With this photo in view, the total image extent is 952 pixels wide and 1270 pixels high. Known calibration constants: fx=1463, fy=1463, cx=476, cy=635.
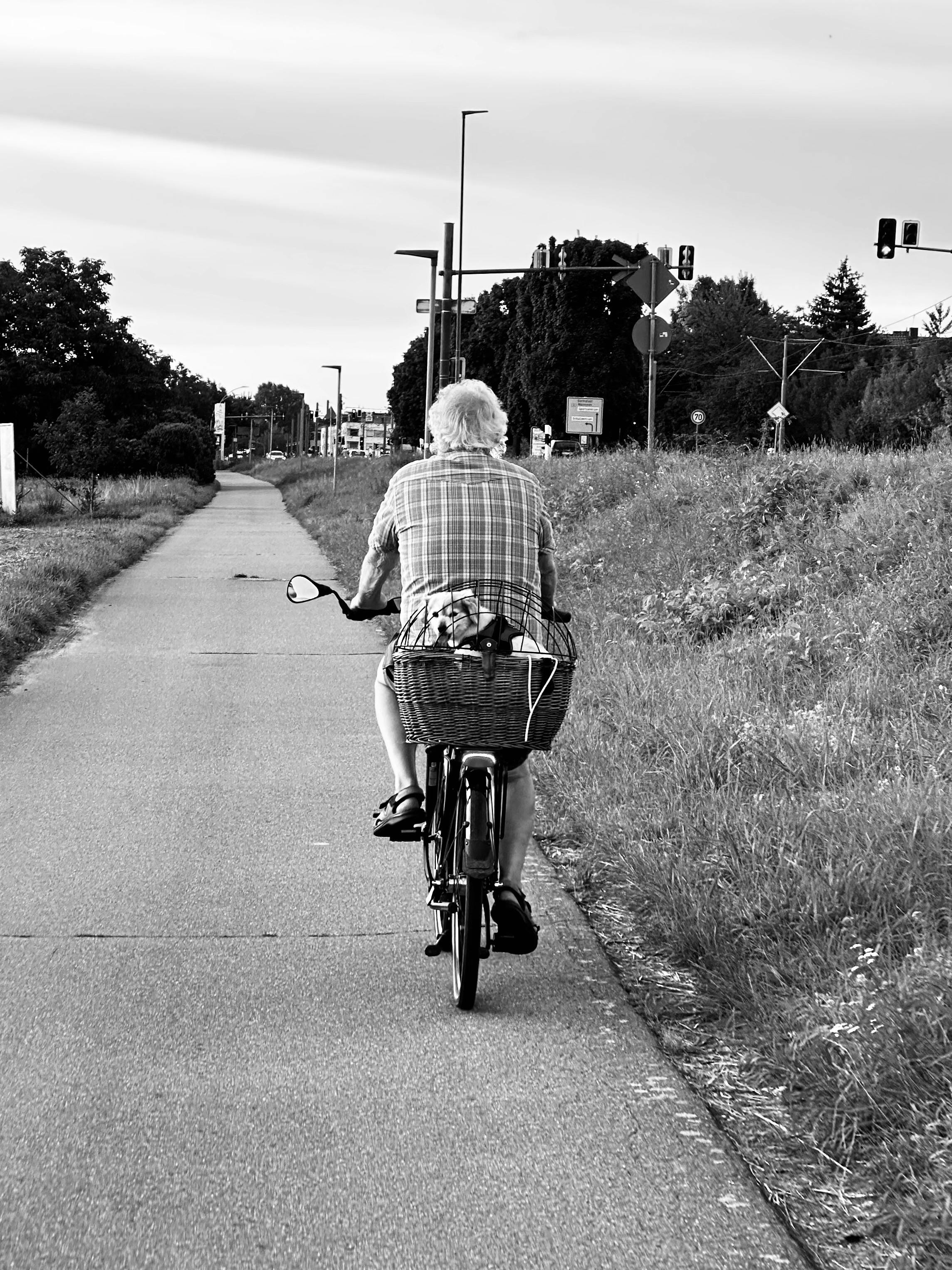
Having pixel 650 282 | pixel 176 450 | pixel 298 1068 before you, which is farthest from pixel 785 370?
pixel 298 1068

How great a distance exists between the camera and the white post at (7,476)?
30.8 meters

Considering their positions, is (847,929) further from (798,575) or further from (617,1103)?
(798,575)

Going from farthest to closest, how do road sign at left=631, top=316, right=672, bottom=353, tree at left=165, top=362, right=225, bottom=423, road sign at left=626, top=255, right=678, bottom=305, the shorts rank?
1. tree at left=165, top=362, right=225, bottom=423
2. road sign at left=626, top=255, right=678, bottom=305
3. road sign at left=631, top=316, right=672, bottom=353
4. the shorts

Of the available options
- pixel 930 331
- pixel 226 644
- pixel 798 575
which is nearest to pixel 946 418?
pixel 798 575

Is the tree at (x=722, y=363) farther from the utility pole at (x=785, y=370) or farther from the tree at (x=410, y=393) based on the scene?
the tree at (x=410, y=393)

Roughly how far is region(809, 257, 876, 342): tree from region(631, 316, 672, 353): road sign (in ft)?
312

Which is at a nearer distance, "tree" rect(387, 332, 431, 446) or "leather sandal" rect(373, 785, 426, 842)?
"leather sandal" rect(373, 785, 426, 842)

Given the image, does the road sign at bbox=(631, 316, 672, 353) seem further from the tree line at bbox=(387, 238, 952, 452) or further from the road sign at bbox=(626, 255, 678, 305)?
the tree line at bbox=(387, 238, 952, 452)

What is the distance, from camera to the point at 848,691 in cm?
741

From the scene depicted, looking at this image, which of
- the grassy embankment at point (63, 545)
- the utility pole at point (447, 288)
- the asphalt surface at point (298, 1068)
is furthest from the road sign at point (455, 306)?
the asphalt surface at point (298, 1068)

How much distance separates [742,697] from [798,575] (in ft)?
10.6

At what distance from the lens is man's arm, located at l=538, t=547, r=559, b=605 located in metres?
4.73

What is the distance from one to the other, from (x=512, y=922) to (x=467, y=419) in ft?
5.06

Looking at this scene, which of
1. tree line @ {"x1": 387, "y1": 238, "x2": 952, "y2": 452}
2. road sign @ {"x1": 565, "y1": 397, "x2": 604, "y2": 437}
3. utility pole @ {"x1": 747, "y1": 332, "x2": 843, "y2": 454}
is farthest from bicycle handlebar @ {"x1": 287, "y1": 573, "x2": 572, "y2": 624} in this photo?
tree line @ {"x1": 387, "y1": 238, "x2": 952, "y2": 452}
